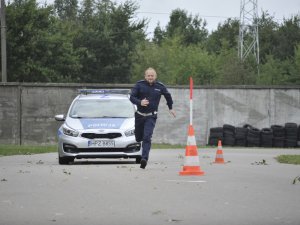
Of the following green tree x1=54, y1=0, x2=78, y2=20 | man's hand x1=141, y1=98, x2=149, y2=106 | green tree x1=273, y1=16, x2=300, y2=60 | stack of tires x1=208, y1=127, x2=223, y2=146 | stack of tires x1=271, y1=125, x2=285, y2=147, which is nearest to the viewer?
man's hand x1=141, y1=98, x2=149, y2=106

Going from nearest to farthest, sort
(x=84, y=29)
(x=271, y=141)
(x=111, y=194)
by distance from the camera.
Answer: (x=111, y=194)
(x=271, y=141)
(x=84, y=29)

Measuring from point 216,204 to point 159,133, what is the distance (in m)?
26.2

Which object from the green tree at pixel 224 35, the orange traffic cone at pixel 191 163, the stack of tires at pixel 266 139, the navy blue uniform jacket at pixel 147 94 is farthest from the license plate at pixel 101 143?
the green tree at pixel 224 35

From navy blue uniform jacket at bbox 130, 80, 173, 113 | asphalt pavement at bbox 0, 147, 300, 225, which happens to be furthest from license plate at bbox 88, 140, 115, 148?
asphalt pavement at bbox 0, 147, 300, 225

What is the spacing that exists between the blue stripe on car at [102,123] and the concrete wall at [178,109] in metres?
16.9

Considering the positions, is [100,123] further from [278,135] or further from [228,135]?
[278,135]

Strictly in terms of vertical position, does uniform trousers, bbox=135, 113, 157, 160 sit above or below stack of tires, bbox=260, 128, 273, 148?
above

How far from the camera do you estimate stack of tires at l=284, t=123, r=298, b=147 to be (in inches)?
1367

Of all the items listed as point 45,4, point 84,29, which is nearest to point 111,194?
point 45,4

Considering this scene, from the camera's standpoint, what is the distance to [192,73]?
234ft

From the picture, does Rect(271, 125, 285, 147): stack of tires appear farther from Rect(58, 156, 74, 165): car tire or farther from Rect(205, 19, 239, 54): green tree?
Rect(205, 19, 239, 54): green tree

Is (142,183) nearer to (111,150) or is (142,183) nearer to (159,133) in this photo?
(111,150)

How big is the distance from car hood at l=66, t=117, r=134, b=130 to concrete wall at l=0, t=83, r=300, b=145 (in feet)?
54.7

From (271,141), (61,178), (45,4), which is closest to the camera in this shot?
(61,178)
